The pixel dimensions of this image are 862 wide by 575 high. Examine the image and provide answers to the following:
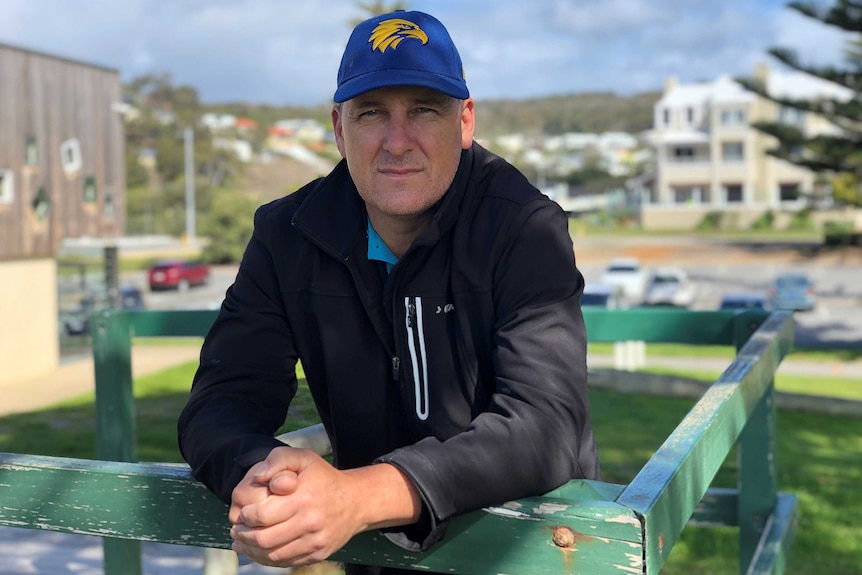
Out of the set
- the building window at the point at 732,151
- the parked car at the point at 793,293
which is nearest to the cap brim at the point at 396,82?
the parked car at the point at 793,293

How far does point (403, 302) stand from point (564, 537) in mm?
519

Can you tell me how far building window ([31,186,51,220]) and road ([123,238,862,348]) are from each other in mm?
8545

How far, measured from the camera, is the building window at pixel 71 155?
Result: 1787cm

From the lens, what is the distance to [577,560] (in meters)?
1.10

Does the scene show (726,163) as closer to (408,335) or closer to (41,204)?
(41,204)

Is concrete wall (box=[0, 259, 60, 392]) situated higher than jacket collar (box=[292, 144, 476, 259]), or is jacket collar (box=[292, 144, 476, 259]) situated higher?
jacket collar (box=[292, 144, 476, 259])

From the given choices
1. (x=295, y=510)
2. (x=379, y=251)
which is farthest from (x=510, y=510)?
(x=379, y=251)

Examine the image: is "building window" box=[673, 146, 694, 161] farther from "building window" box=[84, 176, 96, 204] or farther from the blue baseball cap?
the blue baseball cap

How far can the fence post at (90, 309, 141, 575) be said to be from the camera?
9.85 feet

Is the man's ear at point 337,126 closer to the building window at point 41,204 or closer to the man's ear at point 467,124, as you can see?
the man's ear at point 467,124

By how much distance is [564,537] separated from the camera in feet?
3.62

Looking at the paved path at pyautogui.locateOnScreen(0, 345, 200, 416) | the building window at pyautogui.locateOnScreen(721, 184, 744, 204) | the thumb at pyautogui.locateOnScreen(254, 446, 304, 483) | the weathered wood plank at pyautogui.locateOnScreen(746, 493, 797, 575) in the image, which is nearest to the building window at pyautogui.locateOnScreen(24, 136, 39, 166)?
the paved path at pyautogui.locateOnScreen(0, 345, 200, 416)

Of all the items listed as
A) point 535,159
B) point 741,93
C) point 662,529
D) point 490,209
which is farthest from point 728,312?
point 535,159

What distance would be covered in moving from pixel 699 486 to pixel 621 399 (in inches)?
371
